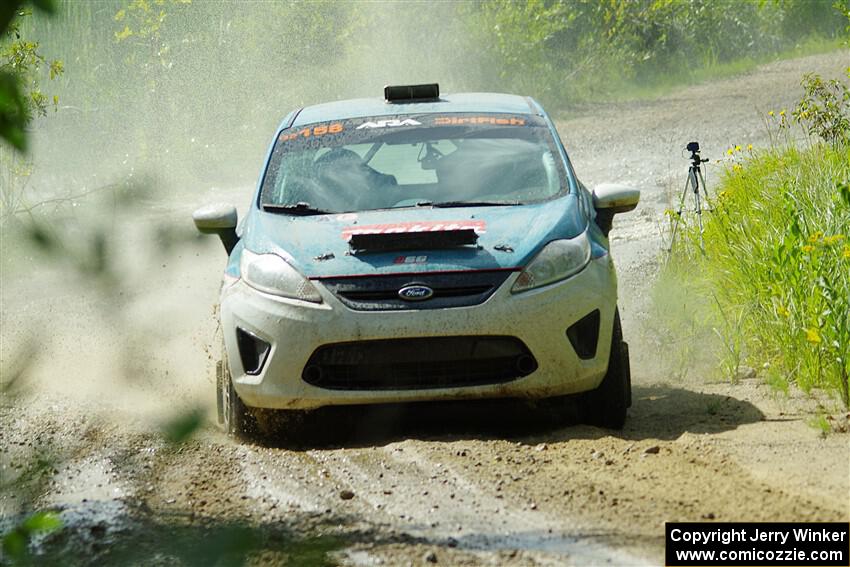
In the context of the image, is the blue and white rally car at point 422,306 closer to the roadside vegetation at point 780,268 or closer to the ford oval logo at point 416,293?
the ford oval logo at point 416,293

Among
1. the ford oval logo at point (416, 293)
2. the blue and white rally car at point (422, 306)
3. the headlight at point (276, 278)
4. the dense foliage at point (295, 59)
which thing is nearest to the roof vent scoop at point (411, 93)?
the blue and white rally car at point (422, 306)

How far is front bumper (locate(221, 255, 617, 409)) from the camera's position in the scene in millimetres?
5871

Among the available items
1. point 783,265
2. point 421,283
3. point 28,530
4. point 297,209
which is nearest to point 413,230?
point 421,283

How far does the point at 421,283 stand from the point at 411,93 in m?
2.47

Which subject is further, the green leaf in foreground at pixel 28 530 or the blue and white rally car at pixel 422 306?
the blue and white rally car at pixel 422 306

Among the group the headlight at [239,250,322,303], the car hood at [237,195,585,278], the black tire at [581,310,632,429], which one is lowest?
the black tire at [581,310,632,429]

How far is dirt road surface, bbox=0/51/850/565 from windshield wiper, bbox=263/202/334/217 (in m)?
1.07

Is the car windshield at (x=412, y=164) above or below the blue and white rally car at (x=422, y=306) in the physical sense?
above

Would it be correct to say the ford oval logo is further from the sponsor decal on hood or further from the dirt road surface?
the dirt road surface

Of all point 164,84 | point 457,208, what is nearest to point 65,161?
point 164,84

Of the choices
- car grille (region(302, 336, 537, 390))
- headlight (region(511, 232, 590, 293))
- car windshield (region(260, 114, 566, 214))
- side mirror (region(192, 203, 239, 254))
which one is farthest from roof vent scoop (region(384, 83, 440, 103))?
car grille (region(302, 336, 537, 390))

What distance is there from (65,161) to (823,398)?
484 inches

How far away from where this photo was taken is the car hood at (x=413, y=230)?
6008 millimetres

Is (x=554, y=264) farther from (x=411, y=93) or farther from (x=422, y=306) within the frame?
(x=411, y=93)
